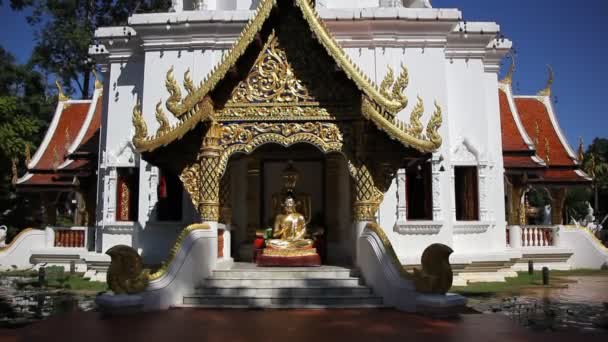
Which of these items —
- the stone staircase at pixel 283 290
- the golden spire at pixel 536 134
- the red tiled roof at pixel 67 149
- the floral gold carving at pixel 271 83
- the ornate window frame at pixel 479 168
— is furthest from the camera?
the golden spire at pixel 536 134

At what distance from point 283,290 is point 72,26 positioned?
84.6 ft

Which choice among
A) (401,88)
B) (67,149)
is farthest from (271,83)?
(67,149)

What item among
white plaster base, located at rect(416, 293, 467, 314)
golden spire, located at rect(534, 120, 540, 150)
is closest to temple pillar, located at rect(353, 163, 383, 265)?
white plaster base, located at rect(416, 293, 467, 314)

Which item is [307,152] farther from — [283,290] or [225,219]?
[283,290]

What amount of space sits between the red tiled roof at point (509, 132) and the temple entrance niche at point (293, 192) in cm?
562

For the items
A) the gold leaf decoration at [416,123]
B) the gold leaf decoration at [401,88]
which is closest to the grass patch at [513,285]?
the gold leaf decoration at [416,123]

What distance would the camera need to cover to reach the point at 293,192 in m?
9.59

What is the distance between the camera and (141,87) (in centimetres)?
1176

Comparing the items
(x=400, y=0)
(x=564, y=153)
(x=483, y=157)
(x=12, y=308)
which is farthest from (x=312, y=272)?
(x=564, y=153)

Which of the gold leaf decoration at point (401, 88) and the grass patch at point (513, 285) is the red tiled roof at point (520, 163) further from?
the gold leaf decoration at point (401, 88)

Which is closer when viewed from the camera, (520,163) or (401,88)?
(401,88)

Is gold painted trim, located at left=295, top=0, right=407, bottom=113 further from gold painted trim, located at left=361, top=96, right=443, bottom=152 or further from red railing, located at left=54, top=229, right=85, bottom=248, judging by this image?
red railing, located at left=54, top=229, right=85, bottom=248

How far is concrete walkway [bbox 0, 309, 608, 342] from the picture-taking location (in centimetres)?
542

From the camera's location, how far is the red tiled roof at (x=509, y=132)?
13127mm
